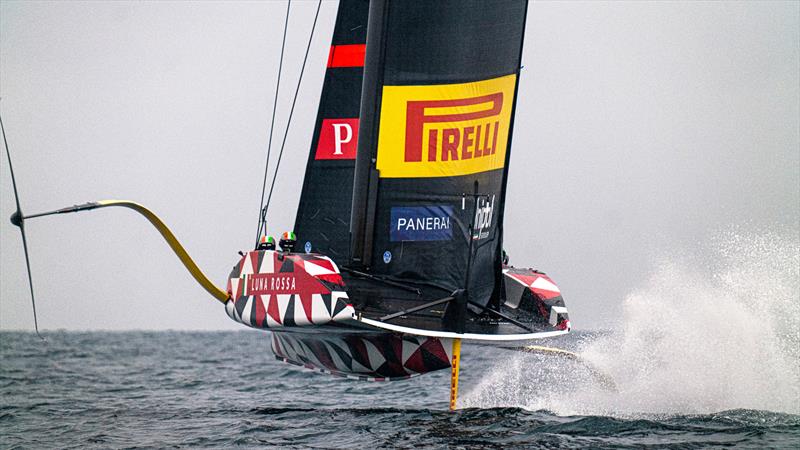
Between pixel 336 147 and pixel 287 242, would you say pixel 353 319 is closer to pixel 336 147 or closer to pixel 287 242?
pixel 287 242

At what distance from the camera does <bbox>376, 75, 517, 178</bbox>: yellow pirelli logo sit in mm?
10188

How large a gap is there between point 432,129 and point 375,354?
2.42 meters

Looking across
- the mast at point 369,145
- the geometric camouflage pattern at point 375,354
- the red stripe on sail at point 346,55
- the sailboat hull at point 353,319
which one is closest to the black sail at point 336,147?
the red stripe on sail at point 346,55

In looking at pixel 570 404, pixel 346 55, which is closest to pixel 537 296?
pixel 570 404

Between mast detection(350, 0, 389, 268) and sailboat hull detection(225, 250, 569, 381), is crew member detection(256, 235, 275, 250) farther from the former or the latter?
mast detection(350, 0, 389, 268)

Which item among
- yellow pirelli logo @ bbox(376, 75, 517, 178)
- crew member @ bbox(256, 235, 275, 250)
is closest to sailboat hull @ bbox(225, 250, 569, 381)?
crew member @ bbox(256, 235, 275, 250)

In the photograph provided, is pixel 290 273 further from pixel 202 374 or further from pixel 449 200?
pixel 202 374

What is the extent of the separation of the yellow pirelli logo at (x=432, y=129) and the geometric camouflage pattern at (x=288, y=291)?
4.33 ft

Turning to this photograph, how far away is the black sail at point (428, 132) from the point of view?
10164 mm

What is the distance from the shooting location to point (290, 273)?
9703 millimetres

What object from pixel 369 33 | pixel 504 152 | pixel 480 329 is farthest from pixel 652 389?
pixel 369 33

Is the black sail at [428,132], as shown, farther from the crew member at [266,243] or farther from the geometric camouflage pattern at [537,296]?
the geometric camouflage pattern at [537,296]

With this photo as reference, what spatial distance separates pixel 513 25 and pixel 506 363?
512 centimetres

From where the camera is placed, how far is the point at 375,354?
10.7m
